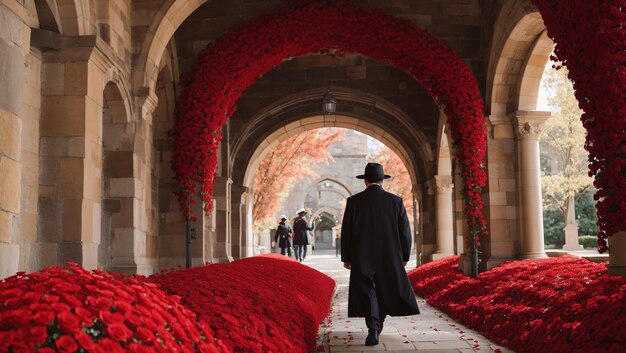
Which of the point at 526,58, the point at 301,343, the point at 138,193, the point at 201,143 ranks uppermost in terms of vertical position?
the point at 526,58

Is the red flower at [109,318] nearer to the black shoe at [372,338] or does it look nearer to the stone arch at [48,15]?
the black shoe at [372,338]

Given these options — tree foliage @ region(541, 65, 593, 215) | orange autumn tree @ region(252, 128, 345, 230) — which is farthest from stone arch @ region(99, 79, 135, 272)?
tree foliage @ region(541, 65, 593, 215)

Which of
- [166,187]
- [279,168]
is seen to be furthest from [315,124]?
[166,187]

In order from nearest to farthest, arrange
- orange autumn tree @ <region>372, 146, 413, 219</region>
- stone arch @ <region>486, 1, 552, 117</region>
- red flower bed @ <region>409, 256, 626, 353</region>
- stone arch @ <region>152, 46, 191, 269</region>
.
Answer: red flower bed @ <region>409, 256, 626, 353</region> < stone arch @ <region>486, 1, 552, 117</region> < stone arch @ <region>152, 46, 191, 269</region> < orange autumn tree @ <region>372, 146, 413, 219</region>

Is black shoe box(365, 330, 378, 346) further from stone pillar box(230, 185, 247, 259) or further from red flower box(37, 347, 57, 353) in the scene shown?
stone pillar box(230, 185, 247, 259)

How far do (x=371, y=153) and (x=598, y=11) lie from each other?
109 feet

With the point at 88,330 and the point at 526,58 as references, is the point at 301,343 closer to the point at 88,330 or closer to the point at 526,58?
the point at 88,330

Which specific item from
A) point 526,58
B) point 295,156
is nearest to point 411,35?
point 526,58

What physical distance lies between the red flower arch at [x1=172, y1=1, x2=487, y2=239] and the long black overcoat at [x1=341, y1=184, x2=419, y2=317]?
160 inches

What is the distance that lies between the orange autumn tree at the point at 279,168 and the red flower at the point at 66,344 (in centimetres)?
1769

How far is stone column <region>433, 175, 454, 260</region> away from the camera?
14328mm

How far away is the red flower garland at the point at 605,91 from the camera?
4.90 m

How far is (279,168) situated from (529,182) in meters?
11.8

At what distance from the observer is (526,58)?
8.90 m
